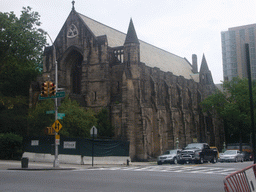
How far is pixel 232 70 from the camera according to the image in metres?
104

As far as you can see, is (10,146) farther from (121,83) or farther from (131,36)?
(131,36)

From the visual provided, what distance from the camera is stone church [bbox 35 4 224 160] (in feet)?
143

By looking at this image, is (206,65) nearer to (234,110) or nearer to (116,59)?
(234,110)

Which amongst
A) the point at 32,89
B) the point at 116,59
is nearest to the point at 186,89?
the point at 116,59

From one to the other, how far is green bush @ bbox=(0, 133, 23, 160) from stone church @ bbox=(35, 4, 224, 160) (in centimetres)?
1188

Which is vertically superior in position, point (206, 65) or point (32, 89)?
point (206, 65)

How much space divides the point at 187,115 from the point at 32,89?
28.6 m

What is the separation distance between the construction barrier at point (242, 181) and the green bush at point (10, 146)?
2707 cm

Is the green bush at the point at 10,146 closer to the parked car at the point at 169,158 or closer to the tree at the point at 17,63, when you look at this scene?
the tree at the point at 17,63

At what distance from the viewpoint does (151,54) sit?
202 feet

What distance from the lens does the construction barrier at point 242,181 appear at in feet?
29.1

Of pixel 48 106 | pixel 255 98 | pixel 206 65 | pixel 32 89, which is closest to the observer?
pixel 48 106

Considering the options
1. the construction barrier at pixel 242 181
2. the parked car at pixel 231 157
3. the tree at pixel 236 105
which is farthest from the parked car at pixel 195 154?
the tree at pixel 236 105

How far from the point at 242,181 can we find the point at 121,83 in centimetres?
3574
